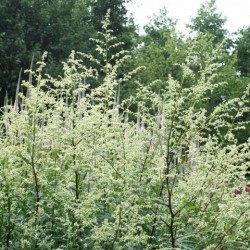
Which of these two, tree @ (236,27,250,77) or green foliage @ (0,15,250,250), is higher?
tree @ (236,27,250,77)

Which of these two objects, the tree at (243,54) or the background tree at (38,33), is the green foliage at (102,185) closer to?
the background tree at (38,33)

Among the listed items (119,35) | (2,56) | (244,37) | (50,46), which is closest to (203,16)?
(244,37)

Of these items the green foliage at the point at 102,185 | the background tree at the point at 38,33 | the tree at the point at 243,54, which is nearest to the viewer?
the green foliage at the point at 102,185

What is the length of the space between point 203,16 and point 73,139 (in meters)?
26.4

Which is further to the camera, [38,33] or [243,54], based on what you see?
[243,54]

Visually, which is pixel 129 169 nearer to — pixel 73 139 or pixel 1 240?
pixel 73 139

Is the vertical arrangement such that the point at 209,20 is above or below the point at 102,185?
above

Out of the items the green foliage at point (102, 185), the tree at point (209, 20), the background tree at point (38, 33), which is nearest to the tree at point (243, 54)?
the tree at point (209, 20)

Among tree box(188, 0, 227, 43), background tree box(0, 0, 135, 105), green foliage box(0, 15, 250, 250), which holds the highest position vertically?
tree box(188, 0, 227, 43)

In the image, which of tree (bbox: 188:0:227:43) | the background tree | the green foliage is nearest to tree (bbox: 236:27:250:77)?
tree (bbox: 188:0:227:43)

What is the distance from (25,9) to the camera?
22.5m

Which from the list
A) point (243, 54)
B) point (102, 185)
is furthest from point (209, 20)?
point (102, 185)

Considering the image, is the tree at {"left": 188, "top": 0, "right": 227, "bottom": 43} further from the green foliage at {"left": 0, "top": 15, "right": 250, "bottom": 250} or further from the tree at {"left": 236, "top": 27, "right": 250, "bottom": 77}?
the green foliage at {"left": 0, "top": 15, "right": 250, "bottom": 250}

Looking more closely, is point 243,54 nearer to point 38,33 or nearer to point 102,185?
point 38,33
